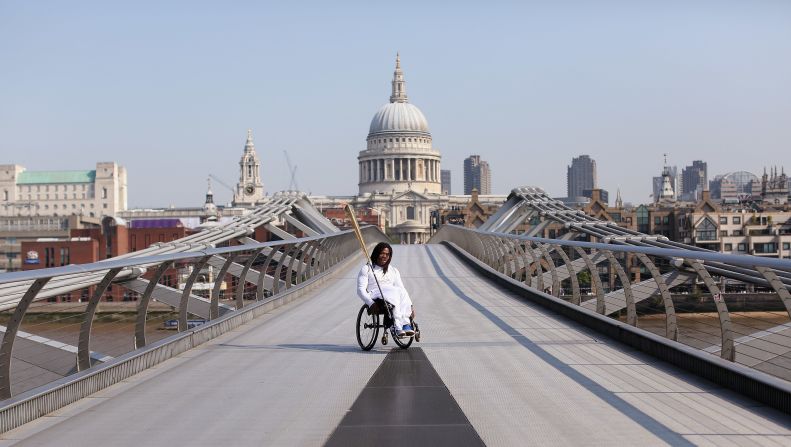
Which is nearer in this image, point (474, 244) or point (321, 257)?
point (321, 257)

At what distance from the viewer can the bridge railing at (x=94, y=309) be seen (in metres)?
7.10

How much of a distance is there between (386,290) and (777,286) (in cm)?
450

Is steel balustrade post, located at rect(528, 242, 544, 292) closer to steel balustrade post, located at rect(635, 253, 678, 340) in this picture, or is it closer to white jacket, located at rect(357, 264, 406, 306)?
white jacket, located at rect(357, 264, 406, 306)

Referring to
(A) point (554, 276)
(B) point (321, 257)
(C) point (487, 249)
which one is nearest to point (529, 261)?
(A) point (554, 276)

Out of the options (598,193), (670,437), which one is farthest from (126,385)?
(598,193)

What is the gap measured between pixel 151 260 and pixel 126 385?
1321 millimetres

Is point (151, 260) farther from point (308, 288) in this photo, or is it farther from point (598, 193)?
point (598, 193)

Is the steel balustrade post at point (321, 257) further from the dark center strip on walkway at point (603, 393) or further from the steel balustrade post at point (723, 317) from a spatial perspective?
the steel balustrade post at point (723, 317)

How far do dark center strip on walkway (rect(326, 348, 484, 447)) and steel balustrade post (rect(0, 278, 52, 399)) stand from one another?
2.26m

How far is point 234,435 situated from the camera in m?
6.61

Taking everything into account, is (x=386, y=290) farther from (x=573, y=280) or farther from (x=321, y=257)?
(x=321, y=257)

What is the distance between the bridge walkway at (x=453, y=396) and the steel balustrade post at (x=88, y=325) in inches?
13.3

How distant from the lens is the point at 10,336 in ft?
22.1

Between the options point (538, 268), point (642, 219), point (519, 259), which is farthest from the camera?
point (642, 219)
